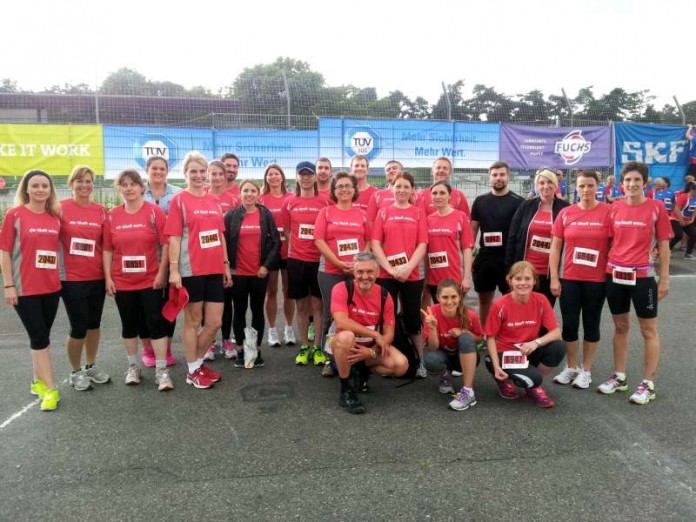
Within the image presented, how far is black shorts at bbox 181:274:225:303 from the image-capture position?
4.18 meters

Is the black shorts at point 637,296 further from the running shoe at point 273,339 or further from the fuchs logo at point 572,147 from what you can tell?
the fuchs logo at point 572,147

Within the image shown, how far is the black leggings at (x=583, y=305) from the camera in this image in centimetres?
411

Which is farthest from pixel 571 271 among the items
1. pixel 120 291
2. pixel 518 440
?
pixel 120 291

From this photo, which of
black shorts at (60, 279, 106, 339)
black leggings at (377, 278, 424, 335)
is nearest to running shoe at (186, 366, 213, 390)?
black shorts at (60, 279, 106, 339)

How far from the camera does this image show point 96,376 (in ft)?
14.2

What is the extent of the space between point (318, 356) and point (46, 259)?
242cm

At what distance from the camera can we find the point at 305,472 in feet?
9.46

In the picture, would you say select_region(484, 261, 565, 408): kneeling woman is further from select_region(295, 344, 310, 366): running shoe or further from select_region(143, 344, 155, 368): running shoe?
select_region(143, 344, 155, 368): running shoe

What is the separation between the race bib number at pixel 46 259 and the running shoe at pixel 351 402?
2.41 metres

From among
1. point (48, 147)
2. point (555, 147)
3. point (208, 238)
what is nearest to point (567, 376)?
point (208, 238)

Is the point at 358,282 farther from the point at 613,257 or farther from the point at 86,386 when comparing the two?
the point at 86,386

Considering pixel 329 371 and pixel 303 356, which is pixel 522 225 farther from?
pixel 303 356

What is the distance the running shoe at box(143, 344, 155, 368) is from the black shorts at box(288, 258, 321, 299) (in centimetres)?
143

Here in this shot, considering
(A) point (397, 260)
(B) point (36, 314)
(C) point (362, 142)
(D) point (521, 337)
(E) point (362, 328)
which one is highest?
(C) point (362, 142)
